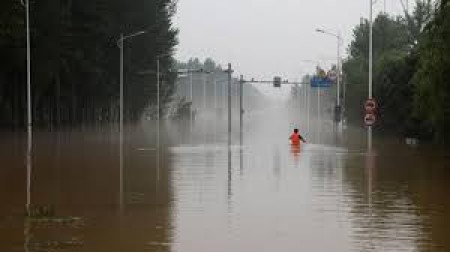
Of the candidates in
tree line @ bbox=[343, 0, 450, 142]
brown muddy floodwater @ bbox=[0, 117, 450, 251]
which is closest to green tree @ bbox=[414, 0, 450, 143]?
tree line @ bbox=[343, 0, 450, 142]

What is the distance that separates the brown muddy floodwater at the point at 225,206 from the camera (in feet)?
44.3

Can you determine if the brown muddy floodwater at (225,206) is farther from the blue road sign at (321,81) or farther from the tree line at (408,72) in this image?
the blue road sign at (321,81)

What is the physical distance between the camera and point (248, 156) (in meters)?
40.3

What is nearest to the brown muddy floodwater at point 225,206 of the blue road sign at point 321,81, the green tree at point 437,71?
the green tree at point 437,71

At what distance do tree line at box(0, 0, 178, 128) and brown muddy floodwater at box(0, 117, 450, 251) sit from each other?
72.5 feet

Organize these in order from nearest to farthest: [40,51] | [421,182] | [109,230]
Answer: [109,230] < [421,182] < [40,51]

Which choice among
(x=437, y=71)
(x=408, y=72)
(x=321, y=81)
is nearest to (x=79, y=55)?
(x=408, y=72)

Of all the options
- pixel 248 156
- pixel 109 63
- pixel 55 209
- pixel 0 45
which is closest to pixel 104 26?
pixel 109 63

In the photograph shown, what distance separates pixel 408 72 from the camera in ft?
204

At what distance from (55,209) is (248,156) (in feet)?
75.2

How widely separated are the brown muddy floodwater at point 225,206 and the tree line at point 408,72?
14.0ft

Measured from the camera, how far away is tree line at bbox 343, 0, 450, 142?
114 feet

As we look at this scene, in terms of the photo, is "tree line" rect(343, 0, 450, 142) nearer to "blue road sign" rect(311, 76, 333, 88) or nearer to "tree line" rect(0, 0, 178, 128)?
"blue road sign" rect(311, 76, 333, 88)

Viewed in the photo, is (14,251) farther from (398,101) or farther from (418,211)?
(398,101)
